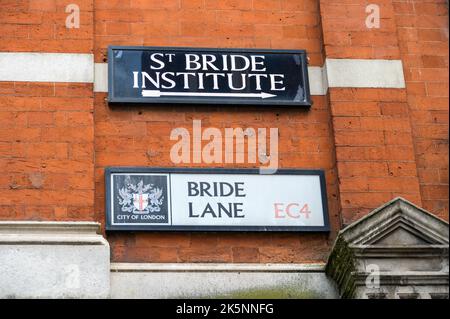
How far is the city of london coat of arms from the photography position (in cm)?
1105

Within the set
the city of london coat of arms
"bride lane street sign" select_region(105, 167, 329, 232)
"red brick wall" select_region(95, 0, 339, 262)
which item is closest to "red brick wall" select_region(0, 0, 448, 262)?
"red brick wall" select_region(95, 0, 339, 262)

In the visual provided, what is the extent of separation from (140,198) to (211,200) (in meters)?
0.69

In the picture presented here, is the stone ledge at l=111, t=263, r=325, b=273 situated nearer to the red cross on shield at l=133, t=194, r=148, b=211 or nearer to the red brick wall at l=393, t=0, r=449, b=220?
the red cross on shield at l=133, t=194, r=148, b=211

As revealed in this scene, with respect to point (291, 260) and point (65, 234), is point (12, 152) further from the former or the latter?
point (291, 260)

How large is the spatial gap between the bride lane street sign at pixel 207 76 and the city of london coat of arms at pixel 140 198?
965mm

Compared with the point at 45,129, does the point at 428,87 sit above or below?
above

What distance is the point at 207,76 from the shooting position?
11.8m

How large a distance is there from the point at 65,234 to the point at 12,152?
3.42 ft

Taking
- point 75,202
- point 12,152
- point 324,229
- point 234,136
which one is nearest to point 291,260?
point 324,229

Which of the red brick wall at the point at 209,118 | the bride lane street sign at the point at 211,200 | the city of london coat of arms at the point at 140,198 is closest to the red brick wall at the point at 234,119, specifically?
the red brick wall at the point at 209,118

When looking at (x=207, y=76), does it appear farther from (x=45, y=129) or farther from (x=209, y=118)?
(x=45, y=129)

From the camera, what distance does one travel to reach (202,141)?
11531 millimetres

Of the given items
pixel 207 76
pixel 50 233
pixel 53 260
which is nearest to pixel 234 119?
pixel 207 76

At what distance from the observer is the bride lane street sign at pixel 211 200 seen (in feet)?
36.2
